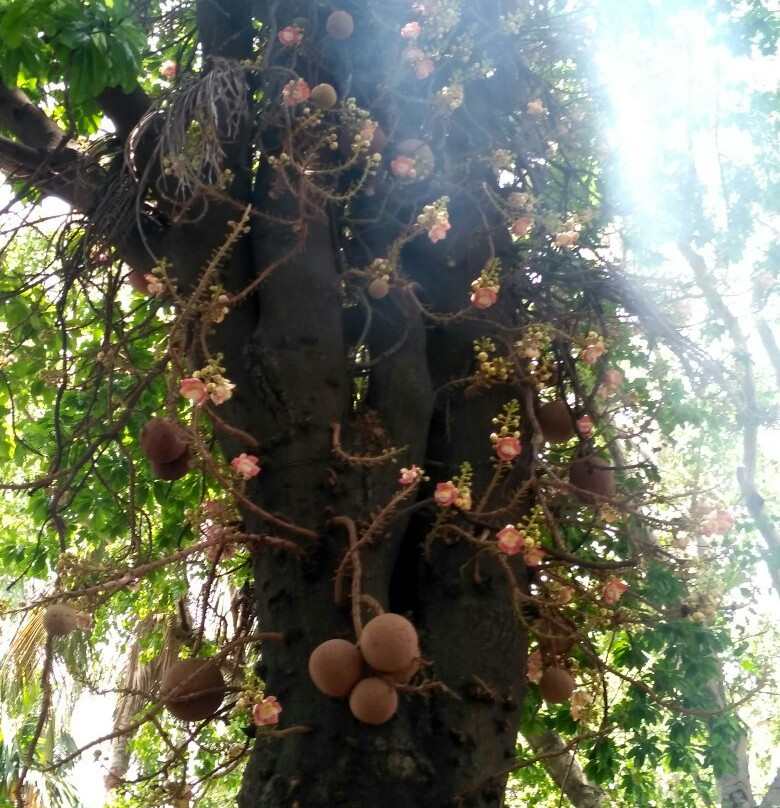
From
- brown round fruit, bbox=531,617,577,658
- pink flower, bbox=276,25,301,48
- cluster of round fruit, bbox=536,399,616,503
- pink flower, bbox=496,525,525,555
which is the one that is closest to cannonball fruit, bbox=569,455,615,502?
cluster of round fruit, bbox=536,399,616,503

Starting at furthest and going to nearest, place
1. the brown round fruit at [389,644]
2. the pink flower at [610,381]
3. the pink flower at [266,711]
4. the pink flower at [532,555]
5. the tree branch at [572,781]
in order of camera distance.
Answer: the tree branch at [572,781] < the pink flower at [610,381] < the pink flower at [532,555] < the pink flower at [266,711] < the brown round fruit at [389,644]

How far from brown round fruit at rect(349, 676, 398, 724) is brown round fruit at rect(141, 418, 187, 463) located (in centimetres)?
77

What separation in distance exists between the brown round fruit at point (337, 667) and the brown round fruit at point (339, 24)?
5.97ft

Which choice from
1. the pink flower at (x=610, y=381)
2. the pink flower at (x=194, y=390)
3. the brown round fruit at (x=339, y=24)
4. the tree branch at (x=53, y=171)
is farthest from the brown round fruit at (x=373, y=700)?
the brown round fruit at (x=339, y=24)

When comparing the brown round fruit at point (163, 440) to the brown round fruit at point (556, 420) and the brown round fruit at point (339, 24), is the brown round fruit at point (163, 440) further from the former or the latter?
the brown round fruit at point (339, 24)

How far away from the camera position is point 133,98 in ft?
8.88

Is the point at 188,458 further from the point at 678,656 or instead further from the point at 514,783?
the point at 514,783

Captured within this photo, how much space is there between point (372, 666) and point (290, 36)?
1833 mm

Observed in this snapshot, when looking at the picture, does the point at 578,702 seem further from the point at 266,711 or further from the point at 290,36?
the point at 290,36

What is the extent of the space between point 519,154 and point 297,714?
6.49 ft

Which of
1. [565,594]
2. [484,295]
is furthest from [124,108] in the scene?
[565,594]

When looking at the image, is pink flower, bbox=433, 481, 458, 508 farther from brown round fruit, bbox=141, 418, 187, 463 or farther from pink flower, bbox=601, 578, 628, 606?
brown round fruit, bbox=141, 418, 187, 463

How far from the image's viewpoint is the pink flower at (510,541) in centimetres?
200

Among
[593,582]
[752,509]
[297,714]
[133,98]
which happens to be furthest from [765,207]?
[297,714]
